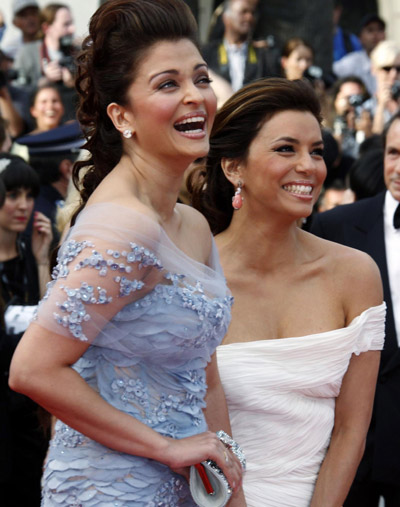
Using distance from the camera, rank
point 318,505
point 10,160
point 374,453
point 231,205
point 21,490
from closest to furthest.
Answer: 1. point 318,505
2. point 231,205
3. point 374,453
4. point 21,490
5. point 10,160

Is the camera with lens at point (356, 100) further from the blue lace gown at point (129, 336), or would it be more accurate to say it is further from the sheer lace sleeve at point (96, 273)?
the sheer lace sleeve at point (96, 273)

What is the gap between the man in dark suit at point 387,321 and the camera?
4.18 metres

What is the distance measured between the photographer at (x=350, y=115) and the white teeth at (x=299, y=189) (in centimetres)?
568

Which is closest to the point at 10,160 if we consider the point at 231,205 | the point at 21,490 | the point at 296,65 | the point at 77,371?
the point at 21,490

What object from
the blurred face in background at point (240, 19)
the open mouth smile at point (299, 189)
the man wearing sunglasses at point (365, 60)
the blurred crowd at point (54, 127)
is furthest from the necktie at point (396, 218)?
the man wearing sunglasses at point (365, 60)

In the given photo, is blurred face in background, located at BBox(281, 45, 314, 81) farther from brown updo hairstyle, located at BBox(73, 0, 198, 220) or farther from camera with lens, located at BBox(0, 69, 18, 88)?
Result: brown updo hairstyle, located at BBox(73, 0, 198, 220)

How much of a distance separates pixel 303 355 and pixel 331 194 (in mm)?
4306

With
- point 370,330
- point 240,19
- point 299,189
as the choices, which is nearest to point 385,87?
point 240,19

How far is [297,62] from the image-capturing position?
963 centimetres

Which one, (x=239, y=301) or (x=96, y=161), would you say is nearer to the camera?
(x=96, y=161)

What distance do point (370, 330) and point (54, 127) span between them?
5.03 metres

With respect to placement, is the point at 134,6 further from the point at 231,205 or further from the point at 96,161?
the point at 231,205

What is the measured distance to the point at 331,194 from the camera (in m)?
7.31

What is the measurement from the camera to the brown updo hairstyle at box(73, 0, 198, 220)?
2.35m
